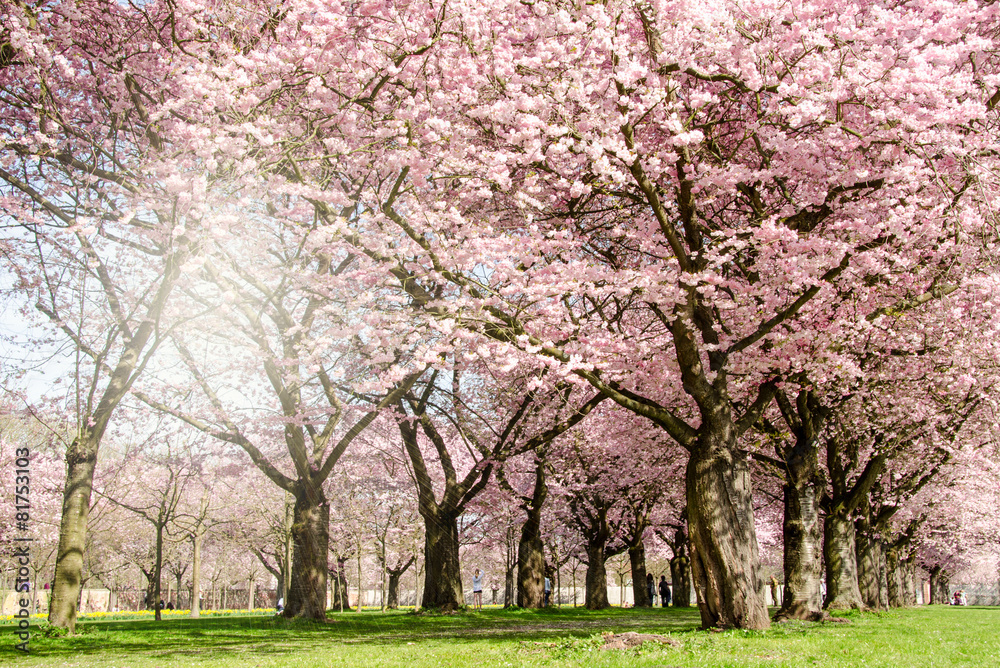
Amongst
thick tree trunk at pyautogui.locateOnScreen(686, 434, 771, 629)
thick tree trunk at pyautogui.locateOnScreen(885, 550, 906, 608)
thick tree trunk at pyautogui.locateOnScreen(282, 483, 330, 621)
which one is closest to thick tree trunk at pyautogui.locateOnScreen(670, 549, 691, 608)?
thick tree trunk at pyautogui.locateOnScreen(885, 550, 906, 608)

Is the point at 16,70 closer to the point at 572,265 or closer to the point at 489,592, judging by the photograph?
the point at 572,265

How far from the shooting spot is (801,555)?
1591 cm

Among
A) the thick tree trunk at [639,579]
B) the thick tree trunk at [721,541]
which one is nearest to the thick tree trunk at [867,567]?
the thick tree trunk at [639,579]

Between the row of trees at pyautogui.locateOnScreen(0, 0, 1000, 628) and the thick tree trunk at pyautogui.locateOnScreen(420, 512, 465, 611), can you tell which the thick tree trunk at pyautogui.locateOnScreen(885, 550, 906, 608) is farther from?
the thick tree trunk at pyautogui.locateOnScreen(420, 512, 465, 611)

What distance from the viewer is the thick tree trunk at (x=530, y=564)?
2502 cm

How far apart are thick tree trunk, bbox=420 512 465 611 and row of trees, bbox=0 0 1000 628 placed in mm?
4585

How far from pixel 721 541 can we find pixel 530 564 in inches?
604

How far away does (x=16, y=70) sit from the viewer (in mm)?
11211

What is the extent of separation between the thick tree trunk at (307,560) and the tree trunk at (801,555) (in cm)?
1105

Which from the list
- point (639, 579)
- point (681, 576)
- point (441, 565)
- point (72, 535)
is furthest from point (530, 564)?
point (72, 535)

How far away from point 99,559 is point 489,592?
34.9m

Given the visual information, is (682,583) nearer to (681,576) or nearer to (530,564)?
(681,576)

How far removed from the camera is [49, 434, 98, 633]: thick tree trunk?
1324 centimetres

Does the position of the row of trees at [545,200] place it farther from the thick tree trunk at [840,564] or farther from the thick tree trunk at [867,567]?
the thick tree trunk at [867,567]
